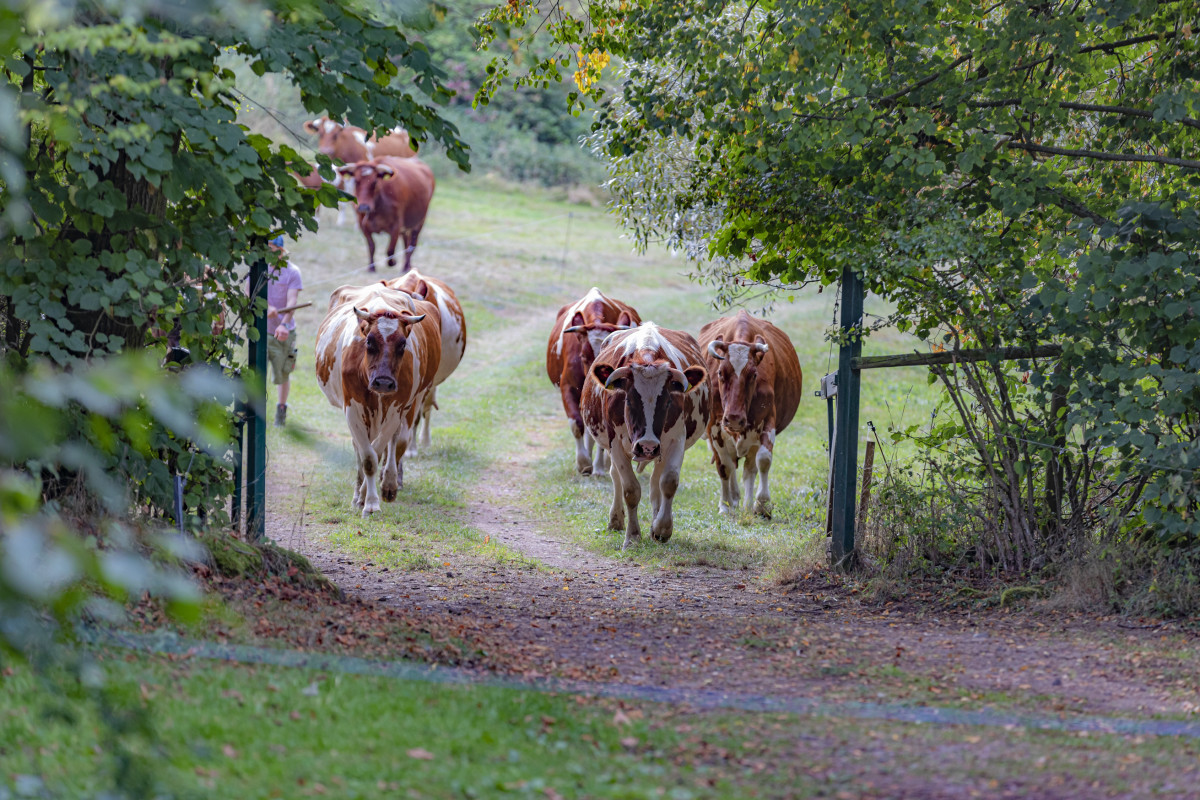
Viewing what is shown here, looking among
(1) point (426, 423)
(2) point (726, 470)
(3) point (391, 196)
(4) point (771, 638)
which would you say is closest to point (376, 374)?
(2) point (726, 470)

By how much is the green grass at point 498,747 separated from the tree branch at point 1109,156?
3949 mm

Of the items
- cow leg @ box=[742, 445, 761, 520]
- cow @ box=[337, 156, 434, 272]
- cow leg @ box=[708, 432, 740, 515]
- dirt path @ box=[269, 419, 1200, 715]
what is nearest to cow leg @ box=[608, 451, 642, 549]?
dirt path @ box=[269, 419, 1200, 715]

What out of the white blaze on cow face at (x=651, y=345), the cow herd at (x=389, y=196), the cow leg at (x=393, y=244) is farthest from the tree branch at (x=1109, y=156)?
the cow leg at (x=393, y=244)

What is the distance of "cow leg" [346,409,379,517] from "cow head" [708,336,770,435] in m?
3.19

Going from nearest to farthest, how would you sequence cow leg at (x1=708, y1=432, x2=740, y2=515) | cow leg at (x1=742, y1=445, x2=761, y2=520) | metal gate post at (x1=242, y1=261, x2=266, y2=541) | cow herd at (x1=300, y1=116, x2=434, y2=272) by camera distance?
1. metal gate post at (x1=242, y1=261, x2=266, y2=541)
2. cow leg at (x1=708, y1=432, x2=740, y2=515)
3. cow leg at (x1=742, y1=445, x2=761, y2=520)
4. cow herd at (x1=300, y1=116, x2=434, y2=272)

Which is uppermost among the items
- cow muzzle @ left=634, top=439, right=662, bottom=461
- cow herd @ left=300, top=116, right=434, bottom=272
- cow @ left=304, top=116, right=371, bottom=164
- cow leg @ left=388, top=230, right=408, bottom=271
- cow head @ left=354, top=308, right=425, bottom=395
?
cow @ left=304, top=116, right=371, bottom=164

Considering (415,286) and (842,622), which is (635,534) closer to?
(842,622)

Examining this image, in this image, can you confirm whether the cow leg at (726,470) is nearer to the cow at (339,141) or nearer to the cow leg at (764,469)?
the cow leg at (764,469)

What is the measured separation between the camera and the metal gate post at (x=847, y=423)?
8336mm

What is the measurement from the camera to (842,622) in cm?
730

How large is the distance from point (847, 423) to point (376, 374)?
411cm

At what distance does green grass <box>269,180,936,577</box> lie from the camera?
9867 mm

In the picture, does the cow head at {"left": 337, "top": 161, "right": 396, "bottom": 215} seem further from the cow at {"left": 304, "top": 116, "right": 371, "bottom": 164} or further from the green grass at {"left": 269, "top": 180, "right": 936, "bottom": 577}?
the cow at {"left": 304, "top": 116, "right": 371, "bottom": 164}

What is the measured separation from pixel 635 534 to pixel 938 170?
12.8ft
